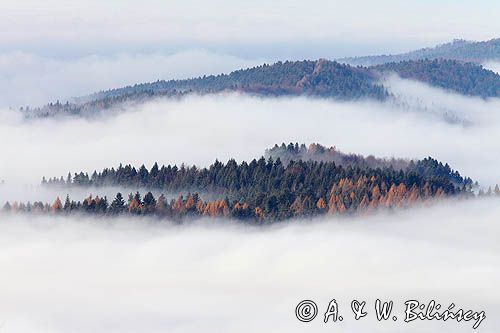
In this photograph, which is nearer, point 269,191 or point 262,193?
point 262,193

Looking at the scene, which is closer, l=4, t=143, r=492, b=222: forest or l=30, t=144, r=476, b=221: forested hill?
l=4, t=143, r=492, b=222: forest

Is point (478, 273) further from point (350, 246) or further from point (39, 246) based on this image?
point (39, 246)

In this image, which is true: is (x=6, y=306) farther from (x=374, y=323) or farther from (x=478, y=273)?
(x=478, y=273)

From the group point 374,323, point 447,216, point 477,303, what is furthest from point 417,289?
point 447,216

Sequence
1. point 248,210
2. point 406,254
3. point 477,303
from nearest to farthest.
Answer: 1. point 477,303
2. point 406,254
3. point 248,210

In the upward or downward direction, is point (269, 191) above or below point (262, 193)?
below

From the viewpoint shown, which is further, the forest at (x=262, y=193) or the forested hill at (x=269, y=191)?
the forested hill at (x=269, y=191)

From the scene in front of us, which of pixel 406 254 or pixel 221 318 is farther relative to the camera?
pixel 406 254

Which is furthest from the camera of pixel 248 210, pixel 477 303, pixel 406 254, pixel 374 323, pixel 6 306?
pixel 248 210
